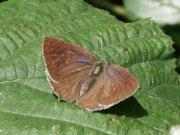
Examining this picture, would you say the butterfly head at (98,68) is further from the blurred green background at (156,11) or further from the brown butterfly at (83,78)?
the blurred green background at (156,11)

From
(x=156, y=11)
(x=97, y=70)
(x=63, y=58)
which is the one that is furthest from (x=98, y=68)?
(x=156, y=11)

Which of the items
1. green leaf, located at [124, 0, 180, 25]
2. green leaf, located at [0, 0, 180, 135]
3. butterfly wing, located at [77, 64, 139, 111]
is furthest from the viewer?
green leaf, located at [124, 0, 180, 25]

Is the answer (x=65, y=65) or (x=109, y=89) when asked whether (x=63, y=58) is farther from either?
(x=109, y=89)

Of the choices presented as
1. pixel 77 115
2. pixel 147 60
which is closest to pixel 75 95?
pixel 77 115

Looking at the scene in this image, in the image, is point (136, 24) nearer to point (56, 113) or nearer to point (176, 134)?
point (56, 113)

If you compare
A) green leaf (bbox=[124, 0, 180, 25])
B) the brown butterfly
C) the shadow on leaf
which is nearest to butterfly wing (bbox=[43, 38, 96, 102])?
the brown butterfly

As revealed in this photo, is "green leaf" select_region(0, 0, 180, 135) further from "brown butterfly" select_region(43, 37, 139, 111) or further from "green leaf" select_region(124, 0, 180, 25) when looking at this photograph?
"green leaf" select_region(124, 0, 180, 25)
